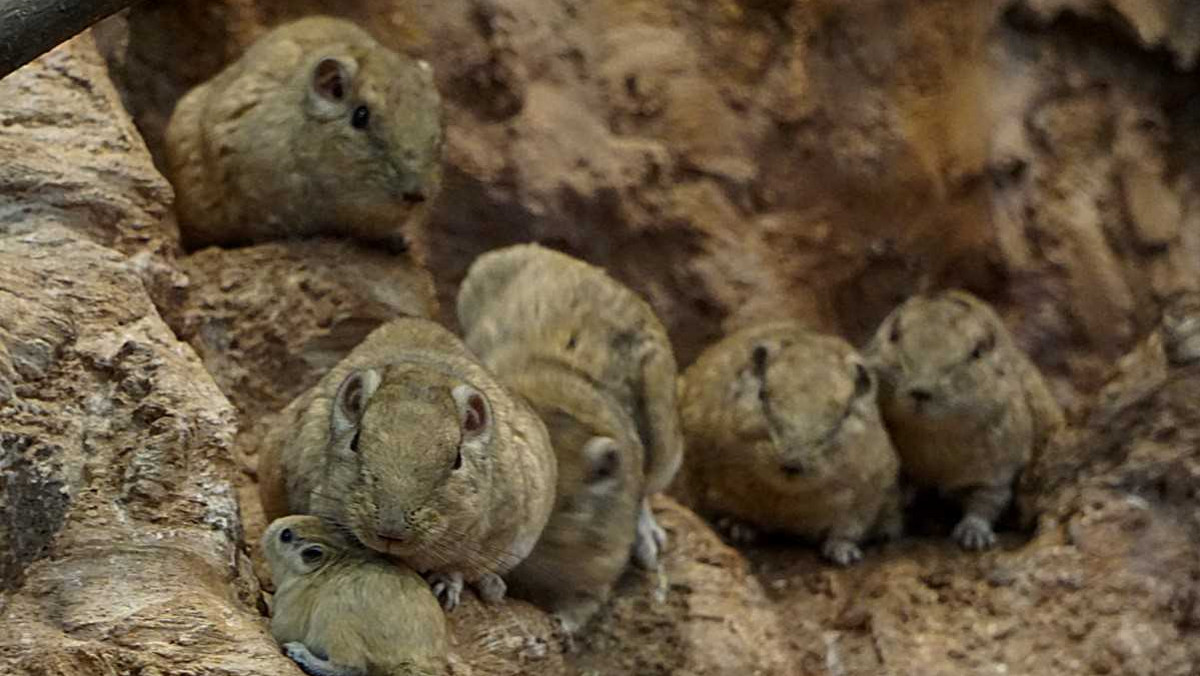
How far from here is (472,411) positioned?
7.44 meters

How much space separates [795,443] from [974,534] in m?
1.18

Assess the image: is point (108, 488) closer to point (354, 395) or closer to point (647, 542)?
point (354, 395)

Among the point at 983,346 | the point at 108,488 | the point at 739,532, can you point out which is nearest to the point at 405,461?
the point at 108,488

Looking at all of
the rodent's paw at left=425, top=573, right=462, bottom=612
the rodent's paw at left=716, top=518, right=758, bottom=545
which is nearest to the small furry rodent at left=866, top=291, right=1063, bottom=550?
the rodent's paw at left=716, top=518, right=758, bottom=545

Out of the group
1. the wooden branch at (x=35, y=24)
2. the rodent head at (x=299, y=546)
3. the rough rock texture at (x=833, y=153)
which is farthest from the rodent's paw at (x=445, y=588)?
the rough rock texture at (x=833, y=153)

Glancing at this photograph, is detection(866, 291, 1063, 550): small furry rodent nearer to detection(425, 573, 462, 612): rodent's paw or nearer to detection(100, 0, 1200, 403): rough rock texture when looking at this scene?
detection(100, 0, 1200, 403): rough rock texture

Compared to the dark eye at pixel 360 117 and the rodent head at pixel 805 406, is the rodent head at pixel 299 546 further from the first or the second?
the rodent head at pixel 805 406

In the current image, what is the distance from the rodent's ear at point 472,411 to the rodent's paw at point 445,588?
0.51 metres

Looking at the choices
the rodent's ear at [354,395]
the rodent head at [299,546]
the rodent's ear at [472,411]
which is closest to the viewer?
the rodent head at [299,546]

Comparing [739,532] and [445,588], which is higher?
[445,588]

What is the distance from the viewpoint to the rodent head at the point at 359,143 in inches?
368

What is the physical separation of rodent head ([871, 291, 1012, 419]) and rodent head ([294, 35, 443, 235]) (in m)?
2.53

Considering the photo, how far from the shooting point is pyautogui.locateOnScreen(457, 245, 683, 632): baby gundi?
8383mm

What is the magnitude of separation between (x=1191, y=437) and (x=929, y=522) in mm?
1650
